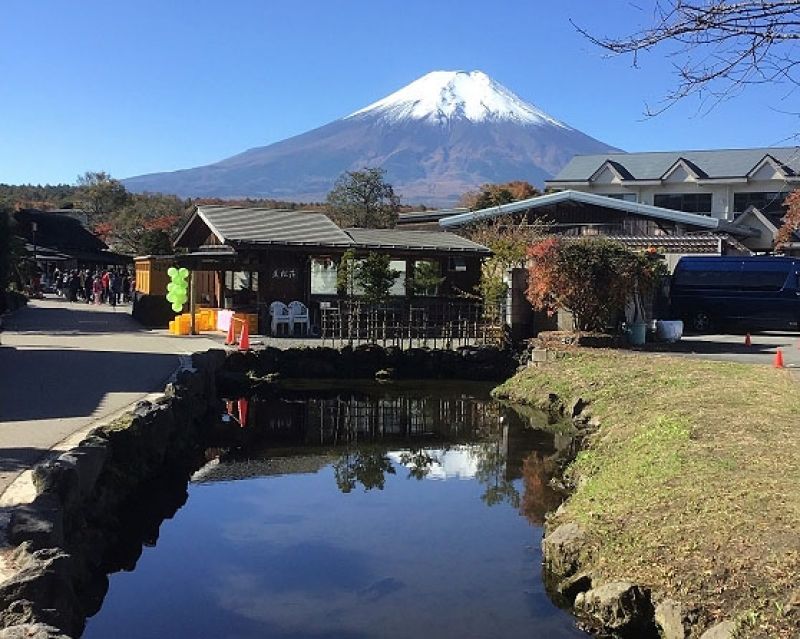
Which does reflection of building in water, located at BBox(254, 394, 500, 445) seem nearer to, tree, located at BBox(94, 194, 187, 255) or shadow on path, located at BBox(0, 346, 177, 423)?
shadow on path, located at BBox(0, 346, 177, 423)

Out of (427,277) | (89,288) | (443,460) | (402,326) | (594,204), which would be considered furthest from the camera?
(89,288)

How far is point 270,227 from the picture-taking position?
73.4 feet


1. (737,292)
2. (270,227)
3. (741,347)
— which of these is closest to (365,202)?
(270,227)

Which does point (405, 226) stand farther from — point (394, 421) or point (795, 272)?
point (394, 421)

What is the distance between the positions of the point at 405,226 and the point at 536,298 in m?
22.4

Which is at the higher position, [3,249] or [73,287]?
[3,249]

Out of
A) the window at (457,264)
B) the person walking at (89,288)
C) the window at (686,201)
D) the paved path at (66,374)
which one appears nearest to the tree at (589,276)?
the window at (457,264)

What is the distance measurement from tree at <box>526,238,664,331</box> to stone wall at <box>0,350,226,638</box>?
8.40 meters

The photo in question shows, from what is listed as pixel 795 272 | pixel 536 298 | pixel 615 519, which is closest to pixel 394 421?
pixel 536 298

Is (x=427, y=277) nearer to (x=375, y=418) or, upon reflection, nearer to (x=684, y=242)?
(x=375, y=418)

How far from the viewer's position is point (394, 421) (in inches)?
541

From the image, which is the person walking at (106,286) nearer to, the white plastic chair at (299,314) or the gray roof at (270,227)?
the gray roof at (270,227)

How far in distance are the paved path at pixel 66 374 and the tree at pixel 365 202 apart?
77.7 ft

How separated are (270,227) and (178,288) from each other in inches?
117
